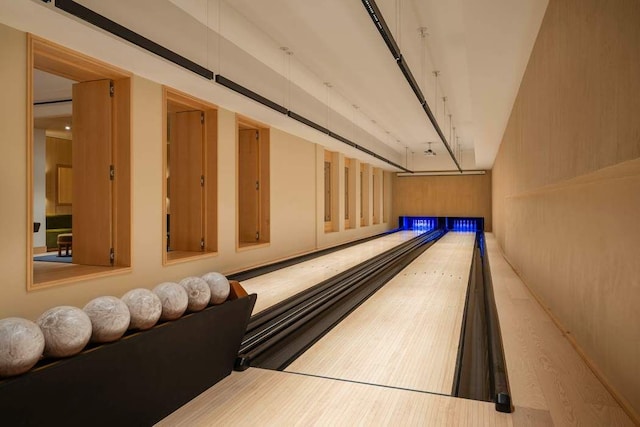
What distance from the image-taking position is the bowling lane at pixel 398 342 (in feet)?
8.10

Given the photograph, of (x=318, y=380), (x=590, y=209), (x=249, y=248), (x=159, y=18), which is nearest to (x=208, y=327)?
(x=318, y=380)

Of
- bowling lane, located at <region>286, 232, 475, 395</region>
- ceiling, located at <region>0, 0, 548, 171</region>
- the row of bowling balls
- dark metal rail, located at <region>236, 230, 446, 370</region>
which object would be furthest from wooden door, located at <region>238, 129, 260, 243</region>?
the row of bowling balls

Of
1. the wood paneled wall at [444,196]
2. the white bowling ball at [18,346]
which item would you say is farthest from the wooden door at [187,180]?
the wood paneled wall at [444,196]

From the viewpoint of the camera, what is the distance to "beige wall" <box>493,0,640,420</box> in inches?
70.4

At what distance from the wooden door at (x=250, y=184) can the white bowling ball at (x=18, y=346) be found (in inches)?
235

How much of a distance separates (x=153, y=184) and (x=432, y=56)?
412 centimetres

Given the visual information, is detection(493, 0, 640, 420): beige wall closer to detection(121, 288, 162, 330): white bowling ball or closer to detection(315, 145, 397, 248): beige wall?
detection(121, 288, 162, 330): white bowling ball

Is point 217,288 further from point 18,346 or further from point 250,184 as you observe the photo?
point 250,184

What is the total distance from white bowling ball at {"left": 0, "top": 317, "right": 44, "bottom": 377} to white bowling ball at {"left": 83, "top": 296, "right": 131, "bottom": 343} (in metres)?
0.22

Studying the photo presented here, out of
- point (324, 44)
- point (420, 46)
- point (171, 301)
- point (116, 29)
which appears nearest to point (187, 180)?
point (324, 44)

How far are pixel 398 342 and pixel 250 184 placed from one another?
4928 mm

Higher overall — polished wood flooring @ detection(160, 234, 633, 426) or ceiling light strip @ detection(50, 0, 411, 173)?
ceiling light strip @ detection(50, 0, 411, 173)

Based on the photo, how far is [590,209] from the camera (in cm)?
247

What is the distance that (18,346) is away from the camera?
4.34 ft
